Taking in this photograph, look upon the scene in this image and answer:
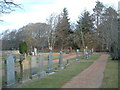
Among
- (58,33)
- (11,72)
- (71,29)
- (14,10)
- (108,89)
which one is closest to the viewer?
(108,89)

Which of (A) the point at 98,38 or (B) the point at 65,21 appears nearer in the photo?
(A) the point at 98,38

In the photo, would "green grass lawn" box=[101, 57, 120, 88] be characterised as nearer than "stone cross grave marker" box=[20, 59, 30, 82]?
Yes

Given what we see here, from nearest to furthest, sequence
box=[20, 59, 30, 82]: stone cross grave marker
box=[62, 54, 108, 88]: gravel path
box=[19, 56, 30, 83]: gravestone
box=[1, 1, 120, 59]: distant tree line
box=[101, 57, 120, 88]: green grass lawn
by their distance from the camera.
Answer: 1. box=[101, 57, 120, 88]: green grass lawn
2. box=[62, 54, 108, 88]: gravel path
3. box=[19, 56, 30, 83]: gravestone
4. box=[20, 59, 30, 82]: stone cross grave marker
5. box=[1, 1, 120, 59]: distant tree line

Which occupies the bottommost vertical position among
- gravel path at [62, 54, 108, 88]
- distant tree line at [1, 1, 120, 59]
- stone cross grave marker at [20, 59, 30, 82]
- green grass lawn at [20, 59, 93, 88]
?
gravel path at [62, 54, 108, 88]

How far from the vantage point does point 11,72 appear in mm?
10836

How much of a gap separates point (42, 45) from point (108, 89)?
7247 cm

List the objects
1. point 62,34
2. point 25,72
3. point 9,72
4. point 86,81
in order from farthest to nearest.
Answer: point 62,34, point 25,72, point 86,81, point 9,72

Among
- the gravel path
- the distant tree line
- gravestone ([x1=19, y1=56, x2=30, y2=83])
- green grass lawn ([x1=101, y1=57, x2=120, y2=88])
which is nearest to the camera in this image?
green grass lawn ([x1=101, y1=57, x2=120, y2=88])

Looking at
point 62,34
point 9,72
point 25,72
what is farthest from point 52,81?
point 62,34

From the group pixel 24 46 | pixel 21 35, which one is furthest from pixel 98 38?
pixel 24 46

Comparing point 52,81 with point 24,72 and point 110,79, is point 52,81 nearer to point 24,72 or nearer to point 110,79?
point 110,79

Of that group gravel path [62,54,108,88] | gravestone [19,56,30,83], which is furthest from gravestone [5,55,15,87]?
gravel path [62,54,108,88]

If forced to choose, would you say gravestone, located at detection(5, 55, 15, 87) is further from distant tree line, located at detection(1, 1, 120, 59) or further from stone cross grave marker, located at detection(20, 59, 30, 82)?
distant tree line, located at detection(1, 1, 120, 59)

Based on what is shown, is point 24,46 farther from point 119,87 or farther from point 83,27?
point 83,27
